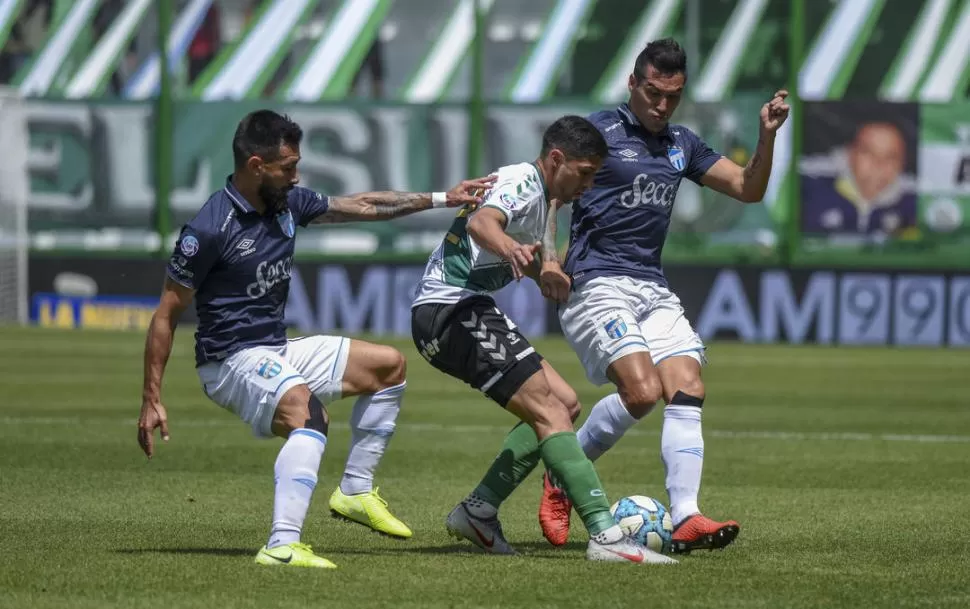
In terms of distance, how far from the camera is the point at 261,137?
7.34 meters

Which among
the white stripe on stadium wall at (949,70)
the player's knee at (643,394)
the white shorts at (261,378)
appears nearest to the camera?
the white shorts at (261,378)

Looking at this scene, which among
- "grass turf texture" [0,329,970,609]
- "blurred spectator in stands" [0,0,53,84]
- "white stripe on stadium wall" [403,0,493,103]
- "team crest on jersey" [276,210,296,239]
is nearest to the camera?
"grass turf texture" [0,329,970,609]

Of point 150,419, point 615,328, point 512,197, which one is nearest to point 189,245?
point 150,419

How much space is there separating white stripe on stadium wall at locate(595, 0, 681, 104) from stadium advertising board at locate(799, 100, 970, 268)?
A: 3.77 meters

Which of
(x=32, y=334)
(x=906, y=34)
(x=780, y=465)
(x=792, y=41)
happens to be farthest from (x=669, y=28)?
(x=780, y=465)

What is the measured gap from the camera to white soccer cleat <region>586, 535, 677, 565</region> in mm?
7297

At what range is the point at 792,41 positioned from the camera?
91.2 ft

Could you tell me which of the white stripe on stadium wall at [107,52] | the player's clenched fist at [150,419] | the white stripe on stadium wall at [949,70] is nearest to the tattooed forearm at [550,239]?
the player's clenched fist at [150,419]

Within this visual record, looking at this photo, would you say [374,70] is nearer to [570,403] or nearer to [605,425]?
[605,425]

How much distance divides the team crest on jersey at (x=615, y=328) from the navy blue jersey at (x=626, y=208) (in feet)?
1.15

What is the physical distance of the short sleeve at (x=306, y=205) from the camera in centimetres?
791

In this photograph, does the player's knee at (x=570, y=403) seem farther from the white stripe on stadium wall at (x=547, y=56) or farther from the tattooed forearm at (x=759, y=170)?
the white stripe on stadium wall at (x=547, y=56)

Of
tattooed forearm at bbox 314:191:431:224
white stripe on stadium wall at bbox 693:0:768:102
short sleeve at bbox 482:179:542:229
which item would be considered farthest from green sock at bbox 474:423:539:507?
white stripe on stadium wall at bbox 693:0:768:102

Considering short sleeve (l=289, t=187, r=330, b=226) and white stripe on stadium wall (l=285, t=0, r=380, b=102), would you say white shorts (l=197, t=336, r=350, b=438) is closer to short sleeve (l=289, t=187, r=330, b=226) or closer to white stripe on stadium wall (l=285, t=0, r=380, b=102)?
short sleeve (l=289, t=187, r=330, b=226)
